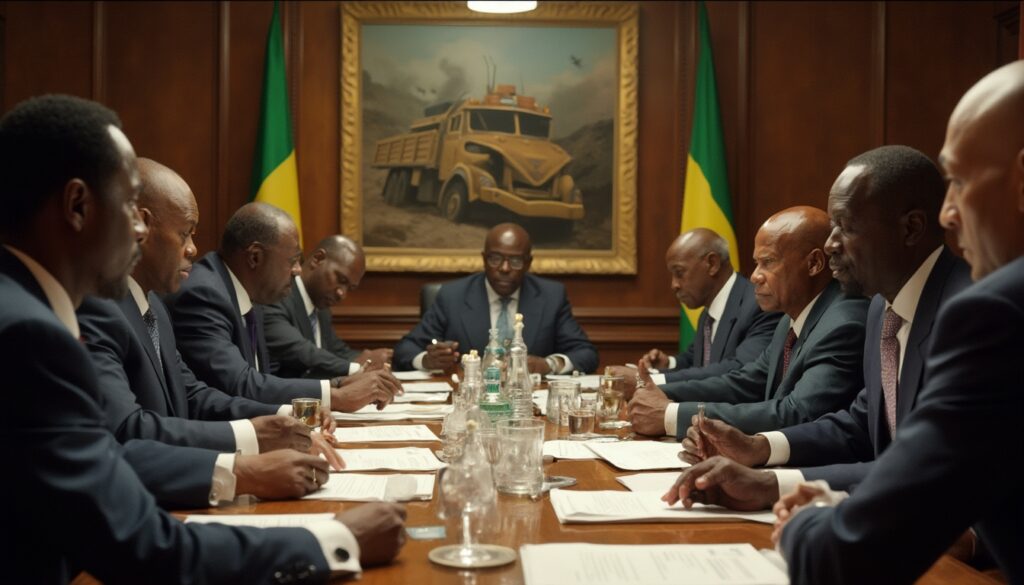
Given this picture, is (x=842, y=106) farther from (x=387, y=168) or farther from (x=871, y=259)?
(x=871, y=259)

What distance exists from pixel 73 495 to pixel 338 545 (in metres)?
0.43

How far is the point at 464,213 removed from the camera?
23.6 feet

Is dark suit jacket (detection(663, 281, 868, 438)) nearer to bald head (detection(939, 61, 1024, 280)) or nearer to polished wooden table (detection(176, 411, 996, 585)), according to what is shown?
polished wooden table (detection(176, 411, 996, 585))

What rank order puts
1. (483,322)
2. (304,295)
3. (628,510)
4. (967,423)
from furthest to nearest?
(483,322) < (304,295) < (628,510) < (967,423)

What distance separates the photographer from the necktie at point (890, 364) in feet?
8.52

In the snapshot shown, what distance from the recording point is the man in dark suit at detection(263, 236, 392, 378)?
5.41 metres

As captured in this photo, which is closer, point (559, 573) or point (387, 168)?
point (559, 573)

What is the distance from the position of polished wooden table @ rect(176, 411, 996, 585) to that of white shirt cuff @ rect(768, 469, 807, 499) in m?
0.15

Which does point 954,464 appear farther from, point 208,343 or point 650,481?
point 208,343

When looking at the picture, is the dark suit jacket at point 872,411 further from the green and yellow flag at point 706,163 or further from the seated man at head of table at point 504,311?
the green and yellow flag at point 706,163

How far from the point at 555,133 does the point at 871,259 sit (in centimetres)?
461

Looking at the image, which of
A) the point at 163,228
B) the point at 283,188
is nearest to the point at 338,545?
the point at 163,228

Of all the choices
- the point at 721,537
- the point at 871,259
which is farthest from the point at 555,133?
the point at 721,537

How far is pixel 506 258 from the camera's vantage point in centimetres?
637
